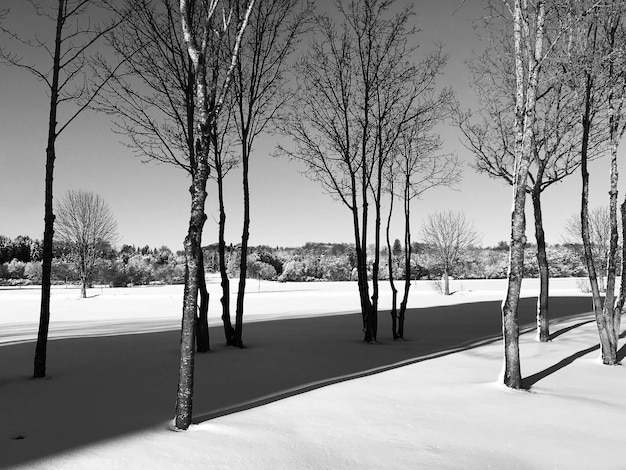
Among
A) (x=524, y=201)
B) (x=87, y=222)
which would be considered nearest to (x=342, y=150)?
(x=524, y=201)

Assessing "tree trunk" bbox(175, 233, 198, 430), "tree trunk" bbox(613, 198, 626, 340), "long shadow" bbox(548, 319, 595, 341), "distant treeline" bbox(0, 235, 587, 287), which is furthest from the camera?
"distant treeline" bbox(0, 235, 587, 287)

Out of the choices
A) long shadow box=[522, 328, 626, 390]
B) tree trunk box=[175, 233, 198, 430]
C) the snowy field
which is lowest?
long shadow box=[522, 328, 626, 390]

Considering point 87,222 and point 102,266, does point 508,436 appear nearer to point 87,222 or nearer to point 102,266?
point 87,222

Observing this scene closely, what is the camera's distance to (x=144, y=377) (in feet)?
18.0

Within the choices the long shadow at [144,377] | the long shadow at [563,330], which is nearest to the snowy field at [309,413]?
the long shadow at [144,377]

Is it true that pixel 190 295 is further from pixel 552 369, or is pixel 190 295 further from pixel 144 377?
pixel 552 369

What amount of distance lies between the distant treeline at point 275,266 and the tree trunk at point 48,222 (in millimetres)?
38361

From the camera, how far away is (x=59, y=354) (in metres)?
7.29

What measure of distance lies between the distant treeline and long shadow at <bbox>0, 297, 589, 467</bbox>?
33.7 m

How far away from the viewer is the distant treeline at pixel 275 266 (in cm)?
5225

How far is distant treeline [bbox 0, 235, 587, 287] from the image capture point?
5225cm

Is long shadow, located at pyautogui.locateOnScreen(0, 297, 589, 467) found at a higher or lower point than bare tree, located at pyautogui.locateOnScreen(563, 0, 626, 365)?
lower

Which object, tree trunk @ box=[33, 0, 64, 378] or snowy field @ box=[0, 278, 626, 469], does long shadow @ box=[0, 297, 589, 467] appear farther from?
tree trunk @ box=[33, 0, 64, 378]

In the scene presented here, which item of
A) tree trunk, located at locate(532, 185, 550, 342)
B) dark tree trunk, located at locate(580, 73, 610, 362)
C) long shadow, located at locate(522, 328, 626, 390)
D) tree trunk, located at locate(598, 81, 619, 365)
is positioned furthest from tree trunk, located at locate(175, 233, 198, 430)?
tree trunk, located at locate(532, 185, 550, 342)
